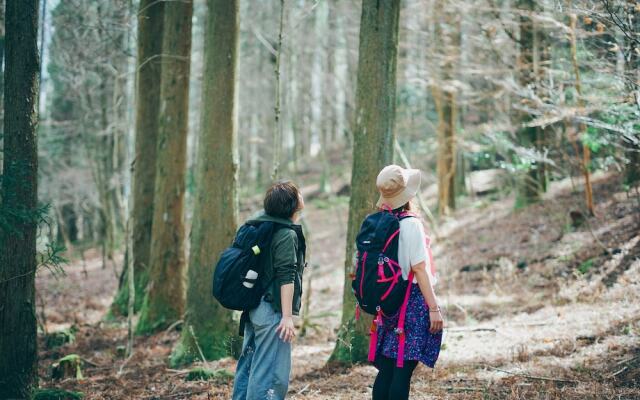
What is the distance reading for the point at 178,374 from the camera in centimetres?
696

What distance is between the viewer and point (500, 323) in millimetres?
8820

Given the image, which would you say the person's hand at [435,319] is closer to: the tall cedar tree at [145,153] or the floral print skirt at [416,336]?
the floral print skirt at [416,336]

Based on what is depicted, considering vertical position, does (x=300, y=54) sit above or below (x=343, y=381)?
above

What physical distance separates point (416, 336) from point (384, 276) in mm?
480

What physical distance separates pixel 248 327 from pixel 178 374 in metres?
3.18

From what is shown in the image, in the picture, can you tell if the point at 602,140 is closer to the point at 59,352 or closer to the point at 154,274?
the point at 154,274

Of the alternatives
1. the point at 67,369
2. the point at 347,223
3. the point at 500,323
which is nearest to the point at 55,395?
the point at 67,369

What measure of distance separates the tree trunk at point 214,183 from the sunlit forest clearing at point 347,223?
3 cm

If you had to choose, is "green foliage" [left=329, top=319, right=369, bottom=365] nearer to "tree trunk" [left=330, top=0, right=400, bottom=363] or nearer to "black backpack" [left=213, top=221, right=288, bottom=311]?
"tree trunk" [left=330, top=0, right=400, bottom=363]

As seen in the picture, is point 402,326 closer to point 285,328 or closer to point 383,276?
point 383,276

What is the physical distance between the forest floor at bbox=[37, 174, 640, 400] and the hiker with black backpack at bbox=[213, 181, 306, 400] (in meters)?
1.75

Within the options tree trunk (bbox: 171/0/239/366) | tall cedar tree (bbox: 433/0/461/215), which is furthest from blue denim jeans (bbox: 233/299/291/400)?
tall cedar tree (bbox: 433/0/461/215)

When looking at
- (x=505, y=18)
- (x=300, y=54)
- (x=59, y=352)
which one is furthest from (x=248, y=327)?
(x=300, y=54)

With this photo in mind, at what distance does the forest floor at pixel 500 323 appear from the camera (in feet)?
19.0
